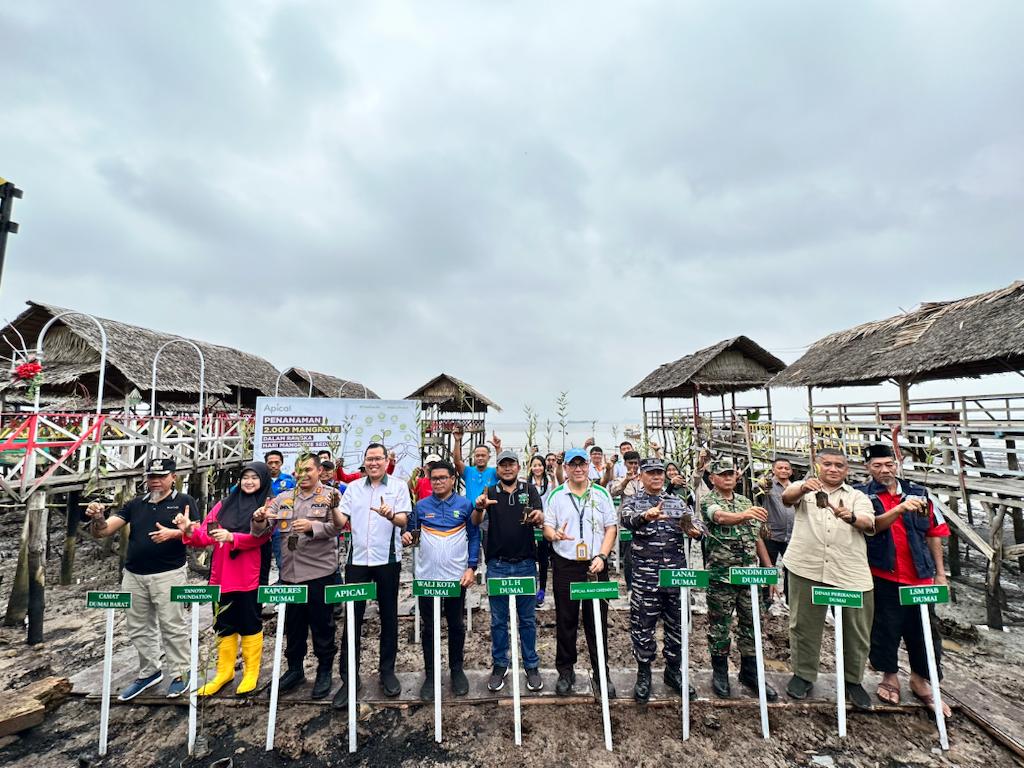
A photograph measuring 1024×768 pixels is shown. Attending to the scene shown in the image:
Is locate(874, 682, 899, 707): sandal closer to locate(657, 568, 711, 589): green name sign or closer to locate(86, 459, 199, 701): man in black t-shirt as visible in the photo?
locate(657, 568, 711, 589): green name sign

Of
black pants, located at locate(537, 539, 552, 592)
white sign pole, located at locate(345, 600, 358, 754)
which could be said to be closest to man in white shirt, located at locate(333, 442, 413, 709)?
white sign pole, located at locate(345, 600, 358, 754)

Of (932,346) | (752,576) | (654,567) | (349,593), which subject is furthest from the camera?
(932,346)

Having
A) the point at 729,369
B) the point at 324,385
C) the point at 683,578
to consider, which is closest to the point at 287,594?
the point at 683,578

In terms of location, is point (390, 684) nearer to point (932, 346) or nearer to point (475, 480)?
point (475, 480)

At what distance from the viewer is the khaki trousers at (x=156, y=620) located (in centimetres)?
356

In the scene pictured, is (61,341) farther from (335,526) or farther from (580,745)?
(580,745)

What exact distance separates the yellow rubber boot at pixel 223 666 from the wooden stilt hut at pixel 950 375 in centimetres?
852

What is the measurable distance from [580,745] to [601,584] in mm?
1144

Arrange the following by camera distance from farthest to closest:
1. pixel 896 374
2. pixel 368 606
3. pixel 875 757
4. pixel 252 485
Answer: pixel 896 374 → pixel 368 606 → pixel 252 485 → pixel 875 757

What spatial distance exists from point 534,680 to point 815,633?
240 cm

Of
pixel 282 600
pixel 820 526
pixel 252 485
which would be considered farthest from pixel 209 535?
pixel 820 526

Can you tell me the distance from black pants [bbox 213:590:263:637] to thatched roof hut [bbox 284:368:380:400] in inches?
660

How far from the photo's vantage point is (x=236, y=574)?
3.56 meters

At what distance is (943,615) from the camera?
6000 millimetres
